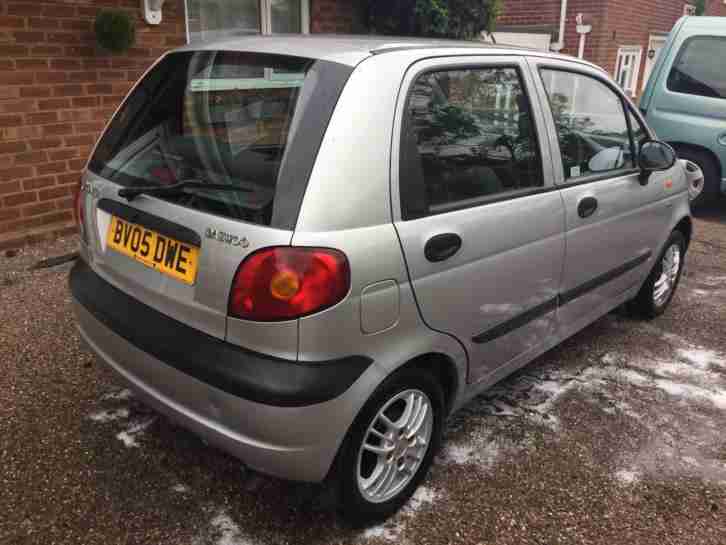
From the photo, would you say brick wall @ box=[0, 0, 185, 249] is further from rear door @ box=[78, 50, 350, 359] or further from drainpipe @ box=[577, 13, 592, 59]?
drainpipe @ box=[577, 13, 592, 59]

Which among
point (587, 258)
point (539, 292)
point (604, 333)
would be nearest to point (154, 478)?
point (539, 292)

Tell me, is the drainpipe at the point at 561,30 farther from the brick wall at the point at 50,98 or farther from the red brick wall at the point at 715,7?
the brick wall at the point at 50,98

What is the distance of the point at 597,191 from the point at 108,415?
253cm

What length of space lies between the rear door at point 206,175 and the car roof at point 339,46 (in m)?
0.05

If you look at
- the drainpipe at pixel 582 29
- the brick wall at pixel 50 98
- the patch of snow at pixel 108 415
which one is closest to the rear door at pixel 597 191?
the patch of snow at pixel 108 415

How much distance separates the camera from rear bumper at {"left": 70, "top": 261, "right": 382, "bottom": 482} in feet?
6.33

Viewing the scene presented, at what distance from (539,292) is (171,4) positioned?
14.7 feet

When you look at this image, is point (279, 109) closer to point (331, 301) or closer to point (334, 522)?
point (331, 301)

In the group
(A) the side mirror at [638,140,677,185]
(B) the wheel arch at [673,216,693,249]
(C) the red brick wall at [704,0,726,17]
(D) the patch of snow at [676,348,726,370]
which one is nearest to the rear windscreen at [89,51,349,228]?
(A) the side mirror at [638,140,677,185]

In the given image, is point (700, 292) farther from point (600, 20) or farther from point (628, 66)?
point (628, 66)

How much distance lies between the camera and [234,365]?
1965 mm

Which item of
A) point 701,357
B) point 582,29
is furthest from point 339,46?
point 582,29

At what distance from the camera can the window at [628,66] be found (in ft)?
40.3

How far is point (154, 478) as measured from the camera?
102 inches
